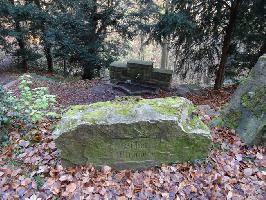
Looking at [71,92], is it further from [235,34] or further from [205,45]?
[235,34]

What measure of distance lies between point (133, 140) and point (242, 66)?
10.1 m

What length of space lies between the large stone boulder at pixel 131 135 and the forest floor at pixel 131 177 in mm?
171

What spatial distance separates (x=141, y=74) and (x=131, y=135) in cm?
822

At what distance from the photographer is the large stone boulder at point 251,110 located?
499 centimetres

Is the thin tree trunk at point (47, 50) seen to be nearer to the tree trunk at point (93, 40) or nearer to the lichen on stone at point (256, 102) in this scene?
the tree trunk at point (93, 40)

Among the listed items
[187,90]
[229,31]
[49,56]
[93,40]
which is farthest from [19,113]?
[49,56]

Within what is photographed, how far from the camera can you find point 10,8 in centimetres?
1338

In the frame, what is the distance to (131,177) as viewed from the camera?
4316 millimetres

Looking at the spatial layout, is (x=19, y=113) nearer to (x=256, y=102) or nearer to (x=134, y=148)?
(x=134, y=148)

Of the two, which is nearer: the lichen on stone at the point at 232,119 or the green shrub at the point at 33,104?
the green shrub at the point at 33,104

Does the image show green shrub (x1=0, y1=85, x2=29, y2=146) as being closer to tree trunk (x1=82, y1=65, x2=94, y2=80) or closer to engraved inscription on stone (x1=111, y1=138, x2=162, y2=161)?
engraved inscription on stone (x1=111, y1=138, x2=162, y2=161)

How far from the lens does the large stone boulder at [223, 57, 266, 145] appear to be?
4992 millimetres

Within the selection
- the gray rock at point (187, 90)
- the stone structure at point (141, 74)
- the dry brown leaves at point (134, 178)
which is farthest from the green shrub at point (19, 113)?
the gray rock at point (187, 90)

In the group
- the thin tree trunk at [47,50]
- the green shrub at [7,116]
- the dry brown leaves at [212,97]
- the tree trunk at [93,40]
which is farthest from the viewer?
the thin tree trunk at [47,50]
